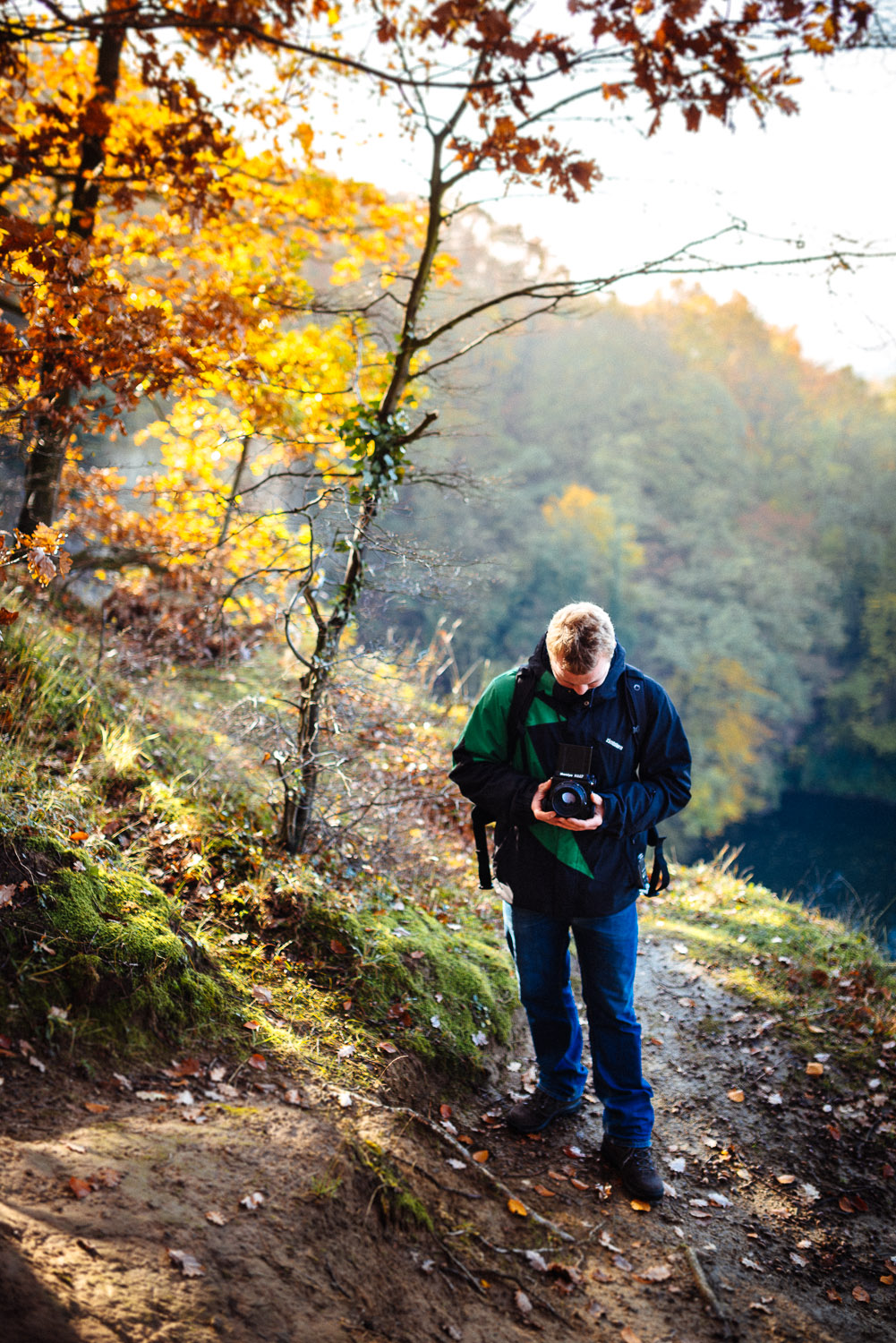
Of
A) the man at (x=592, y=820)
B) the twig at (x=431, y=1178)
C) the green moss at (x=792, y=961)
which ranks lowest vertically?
the twig at (x=431, y=1178)

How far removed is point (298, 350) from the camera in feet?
19.0

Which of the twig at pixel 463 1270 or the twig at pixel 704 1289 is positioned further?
the twig at pixel 704 1289

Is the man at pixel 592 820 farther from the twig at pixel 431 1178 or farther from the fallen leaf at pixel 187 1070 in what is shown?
the fallen leaf at pixel 187 1070

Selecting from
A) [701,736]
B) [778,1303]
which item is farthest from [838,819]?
[778,1303]

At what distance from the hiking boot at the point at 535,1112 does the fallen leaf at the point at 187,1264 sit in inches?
62.0

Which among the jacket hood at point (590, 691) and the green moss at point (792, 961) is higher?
the jacket hood at point (590, 691)

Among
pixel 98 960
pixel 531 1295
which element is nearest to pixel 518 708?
pixel 98 960

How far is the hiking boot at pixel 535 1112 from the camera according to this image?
3.01m

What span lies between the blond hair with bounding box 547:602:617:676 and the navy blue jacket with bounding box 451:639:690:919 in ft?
0.48

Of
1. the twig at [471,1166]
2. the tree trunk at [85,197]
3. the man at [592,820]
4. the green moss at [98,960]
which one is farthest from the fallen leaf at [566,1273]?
the tree trunk at [85,197]

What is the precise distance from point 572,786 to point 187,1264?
1608 millimetres

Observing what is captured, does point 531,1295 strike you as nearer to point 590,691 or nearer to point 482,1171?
point 482,1171

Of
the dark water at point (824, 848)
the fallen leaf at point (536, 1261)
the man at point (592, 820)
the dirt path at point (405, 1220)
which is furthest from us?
the dark water at point (824, 848)

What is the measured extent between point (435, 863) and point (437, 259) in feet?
13.1
